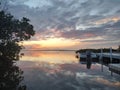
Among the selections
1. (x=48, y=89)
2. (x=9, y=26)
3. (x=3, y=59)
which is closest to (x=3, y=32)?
(x=9, y=26)

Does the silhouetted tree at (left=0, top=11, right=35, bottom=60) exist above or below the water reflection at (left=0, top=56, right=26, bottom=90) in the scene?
above

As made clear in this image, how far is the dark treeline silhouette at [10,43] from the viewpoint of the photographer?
52.5 feet

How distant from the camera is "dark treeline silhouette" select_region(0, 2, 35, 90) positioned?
16.0 metres

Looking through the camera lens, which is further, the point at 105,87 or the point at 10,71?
the point at 105,87

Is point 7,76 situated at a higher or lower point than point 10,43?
lower

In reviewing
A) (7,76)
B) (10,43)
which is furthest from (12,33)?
(7,76)

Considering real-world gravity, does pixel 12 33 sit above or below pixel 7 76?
above

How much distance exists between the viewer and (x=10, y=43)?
16.3 m

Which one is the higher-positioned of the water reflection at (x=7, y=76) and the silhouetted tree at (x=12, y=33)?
the silhouetted tree at (x=12, y=33)

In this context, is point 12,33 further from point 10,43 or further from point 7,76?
point 7,76

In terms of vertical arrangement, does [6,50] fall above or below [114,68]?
above

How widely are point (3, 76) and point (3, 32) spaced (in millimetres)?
2780

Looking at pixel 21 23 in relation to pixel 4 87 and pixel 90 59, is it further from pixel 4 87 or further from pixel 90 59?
pixel 90 59

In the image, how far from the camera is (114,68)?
28.4m
